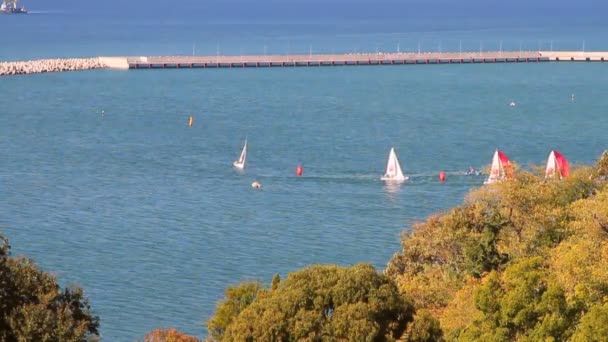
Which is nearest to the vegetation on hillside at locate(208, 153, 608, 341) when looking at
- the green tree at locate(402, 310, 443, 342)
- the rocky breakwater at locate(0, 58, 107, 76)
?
the green tree at locate(402, 310, 443, 342)

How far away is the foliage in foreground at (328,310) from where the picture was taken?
62.0 feet

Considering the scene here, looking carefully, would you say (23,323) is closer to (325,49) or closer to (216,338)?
(216,338)

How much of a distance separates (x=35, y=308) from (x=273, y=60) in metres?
95.8

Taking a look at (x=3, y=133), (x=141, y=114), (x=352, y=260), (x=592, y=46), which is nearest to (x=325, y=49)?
(x=592, y=46)

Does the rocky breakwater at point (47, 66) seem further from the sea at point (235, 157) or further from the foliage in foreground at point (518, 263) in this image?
the foliage in foreground at point (518, 263)

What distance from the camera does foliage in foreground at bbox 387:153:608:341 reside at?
19125 millimetres

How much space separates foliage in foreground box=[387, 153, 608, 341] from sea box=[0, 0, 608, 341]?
7.50m

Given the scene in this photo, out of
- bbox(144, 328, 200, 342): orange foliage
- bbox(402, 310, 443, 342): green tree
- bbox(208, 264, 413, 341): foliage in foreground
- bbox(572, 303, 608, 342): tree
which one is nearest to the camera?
bbox(572, 303, 608, 342): tree

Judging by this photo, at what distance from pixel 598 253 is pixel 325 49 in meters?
117

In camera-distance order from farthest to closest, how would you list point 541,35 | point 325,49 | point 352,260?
point 541,35 → point 325,49 → point 352,260

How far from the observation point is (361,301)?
19.3 meters

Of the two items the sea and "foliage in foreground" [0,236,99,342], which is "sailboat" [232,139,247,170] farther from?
"foliage in foreground" [0,236,99,342]

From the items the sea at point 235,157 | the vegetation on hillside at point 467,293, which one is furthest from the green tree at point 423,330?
the sea at point 235,157

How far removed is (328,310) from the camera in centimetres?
1942
